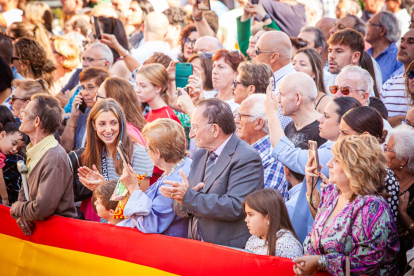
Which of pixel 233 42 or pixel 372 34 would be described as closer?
pixel 372 34

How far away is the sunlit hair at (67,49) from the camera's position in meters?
8.88

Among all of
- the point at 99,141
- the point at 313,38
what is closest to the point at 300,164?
the point at 99,141

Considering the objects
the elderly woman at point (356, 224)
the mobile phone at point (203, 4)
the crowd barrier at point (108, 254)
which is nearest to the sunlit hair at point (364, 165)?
the elderly woman at point (356, 224)

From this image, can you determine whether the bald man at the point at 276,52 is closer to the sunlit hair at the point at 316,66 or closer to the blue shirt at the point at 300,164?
the sunlit hair at the point at 316,66

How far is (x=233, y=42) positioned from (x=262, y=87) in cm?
433

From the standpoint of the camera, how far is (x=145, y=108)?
7.18 metres

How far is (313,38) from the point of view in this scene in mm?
7566

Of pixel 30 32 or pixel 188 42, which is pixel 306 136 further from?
pixel 30 32

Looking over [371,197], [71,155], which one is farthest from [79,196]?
[371,197]

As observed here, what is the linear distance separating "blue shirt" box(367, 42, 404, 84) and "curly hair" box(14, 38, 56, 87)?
4548 mm

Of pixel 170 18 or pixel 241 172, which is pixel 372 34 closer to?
pixel 170 18

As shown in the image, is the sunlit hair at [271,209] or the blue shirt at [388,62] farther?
the blue shirt at [388,62]

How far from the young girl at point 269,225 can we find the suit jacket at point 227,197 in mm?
186

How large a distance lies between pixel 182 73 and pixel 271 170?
6.66 ft
